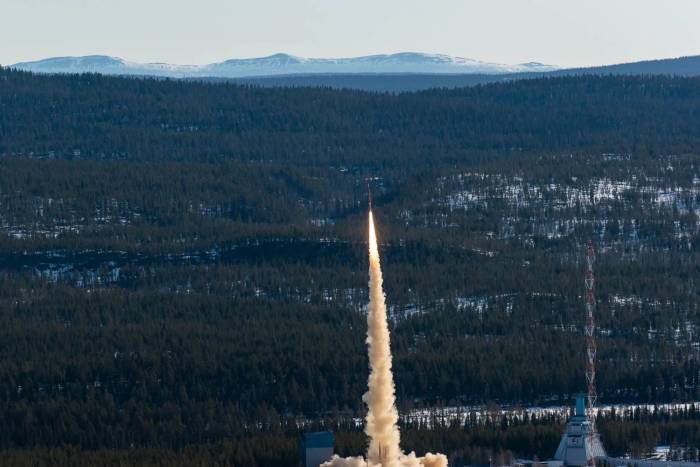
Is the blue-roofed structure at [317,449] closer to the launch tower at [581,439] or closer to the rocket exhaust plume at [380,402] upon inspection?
the launch tower at [581,439]

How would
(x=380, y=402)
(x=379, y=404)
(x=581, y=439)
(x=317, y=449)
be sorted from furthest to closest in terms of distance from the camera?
(x=317, y=449) → (x=581, y=439) → (x=380, y=402) → (x=379, y=404)

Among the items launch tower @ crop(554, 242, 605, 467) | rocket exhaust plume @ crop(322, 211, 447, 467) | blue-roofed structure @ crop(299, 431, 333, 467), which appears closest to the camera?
rocket exhaust plume @ crop(322, 211, 447, 467)

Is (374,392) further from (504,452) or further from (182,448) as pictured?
(182,448)

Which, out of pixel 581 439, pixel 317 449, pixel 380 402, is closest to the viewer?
pixel 380 402

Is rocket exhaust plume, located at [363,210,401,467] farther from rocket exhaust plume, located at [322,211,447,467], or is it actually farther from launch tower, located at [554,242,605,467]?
launch tower, located at [554,242,605,467]

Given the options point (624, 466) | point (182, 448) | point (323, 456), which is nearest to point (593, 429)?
point (624, 466)

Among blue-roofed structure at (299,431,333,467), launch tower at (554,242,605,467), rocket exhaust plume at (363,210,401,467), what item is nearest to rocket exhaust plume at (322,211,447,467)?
rocket exhaust plume at (363,210,401,467)

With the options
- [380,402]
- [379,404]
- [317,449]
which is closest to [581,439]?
[317,449]

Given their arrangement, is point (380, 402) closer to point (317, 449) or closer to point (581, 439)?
point (317, 449)

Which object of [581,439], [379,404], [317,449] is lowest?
[317,449]

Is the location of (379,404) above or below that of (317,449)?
above

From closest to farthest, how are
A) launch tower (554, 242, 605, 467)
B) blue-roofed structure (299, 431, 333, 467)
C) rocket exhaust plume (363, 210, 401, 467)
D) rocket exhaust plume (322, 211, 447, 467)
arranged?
rocket exhaust plume (363, 210, 401, 467)
rocket exhaust plume (322, 211, 447, 467)
launch tower (554, 242, 605, 467)
blue-roofed structure (299, 431, 333, 467)
